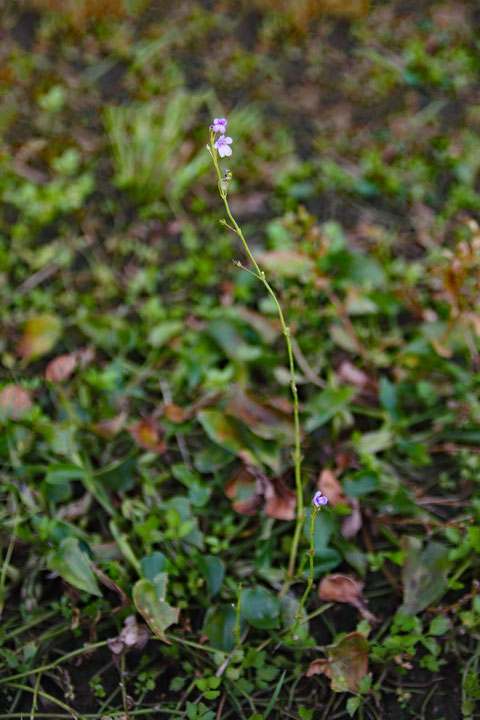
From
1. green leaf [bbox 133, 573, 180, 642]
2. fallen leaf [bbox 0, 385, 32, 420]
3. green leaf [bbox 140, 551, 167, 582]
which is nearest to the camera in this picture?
green leaf [bbox 133, 573, 180, 642]

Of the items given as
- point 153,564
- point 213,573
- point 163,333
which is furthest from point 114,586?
point 163,333

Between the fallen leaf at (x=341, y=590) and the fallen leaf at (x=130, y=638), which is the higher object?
the fallen leaf at (x=130, y=638)

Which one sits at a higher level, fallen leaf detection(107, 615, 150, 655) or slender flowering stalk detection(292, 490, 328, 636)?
slender flowering stalk detection(292, 490, 328, 636)

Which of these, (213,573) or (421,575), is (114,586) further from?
(421,575)

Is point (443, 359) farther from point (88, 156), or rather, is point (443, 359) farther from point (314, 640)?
point (88, 156)

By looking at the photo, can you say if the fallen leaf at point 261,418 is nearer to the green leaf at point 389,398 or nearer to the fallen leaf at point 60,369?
the green leaf at point 389,398

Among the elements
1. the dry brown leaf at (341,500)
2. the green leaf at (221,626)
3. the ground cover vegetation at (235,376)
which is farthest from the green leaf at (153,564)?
the dry brown leaf at (341,500)

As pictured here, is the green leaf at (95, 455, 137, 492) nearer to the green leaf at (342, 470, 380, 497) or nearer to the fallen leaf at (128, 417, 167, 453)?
the fallen leaf at (128, 417, 167, 453)

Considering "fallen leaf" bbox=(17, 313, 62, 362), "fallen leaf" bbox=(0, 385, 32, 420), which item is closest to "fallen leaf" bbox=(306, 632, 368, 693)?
"fallen leaf" bbox=(0, 385, 32, 420)
